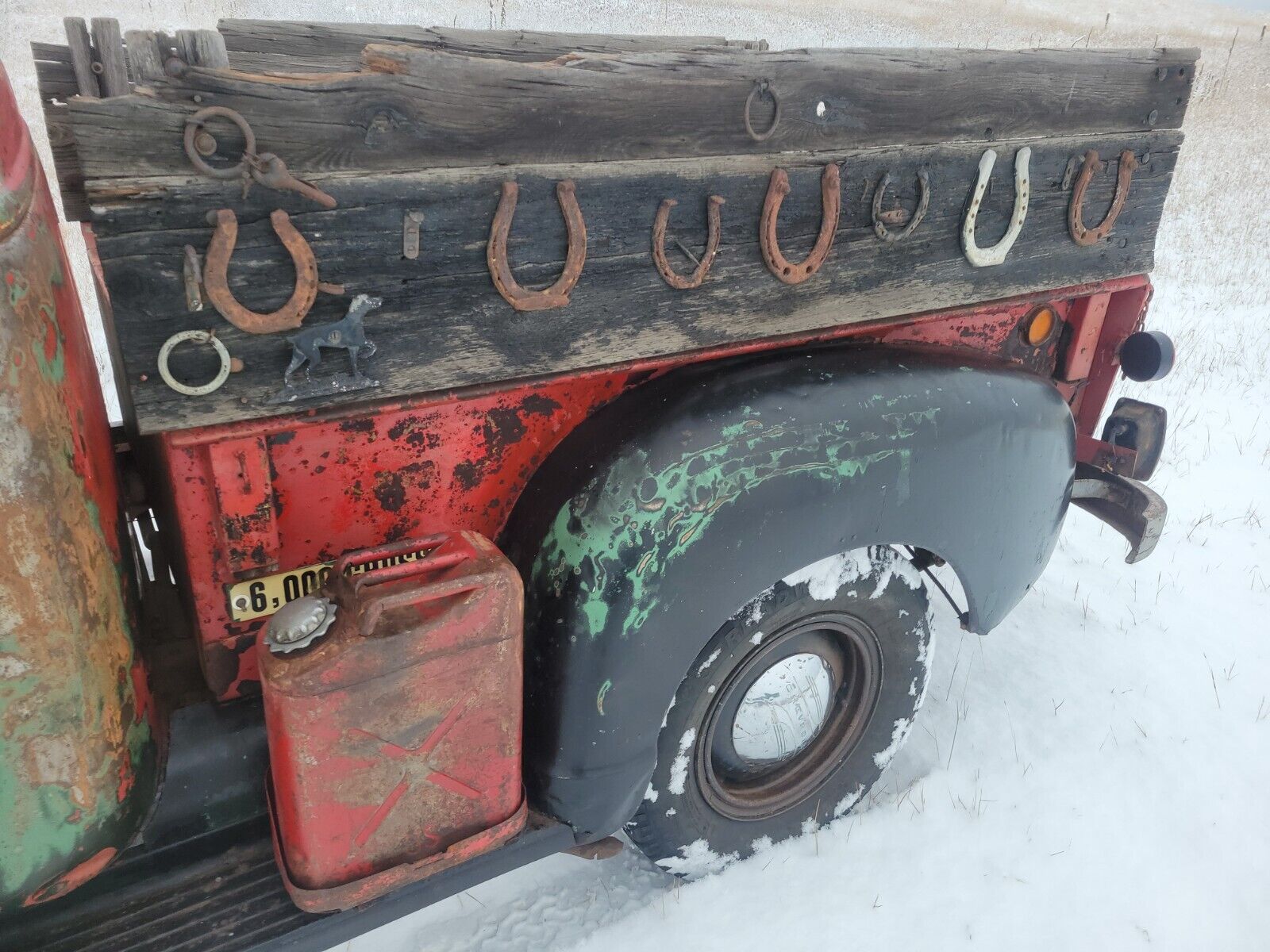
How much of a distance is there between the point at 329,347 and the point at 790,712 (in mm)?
1384

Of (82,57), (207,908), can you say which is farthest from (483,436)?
(82,57)

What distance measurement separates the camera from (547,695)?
61.6 inches

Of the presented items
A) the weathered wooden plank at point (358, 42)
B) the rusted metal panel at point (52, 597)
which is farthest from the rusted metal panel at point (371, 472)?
the weathered wooden plank at point (358, 42)

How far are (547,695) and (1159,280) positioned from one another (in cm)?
824

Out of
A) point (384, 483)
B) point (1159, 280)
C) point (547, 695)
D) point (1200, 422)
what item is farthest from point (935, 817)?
point (1159, 280)

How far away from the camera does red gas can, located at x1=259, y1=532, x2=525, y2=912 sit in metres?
1.25

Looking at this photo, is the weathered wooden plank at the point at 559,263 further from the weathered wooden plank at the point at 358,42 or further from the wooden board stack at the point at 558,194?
the weathered wooden plank at the point at 358,42

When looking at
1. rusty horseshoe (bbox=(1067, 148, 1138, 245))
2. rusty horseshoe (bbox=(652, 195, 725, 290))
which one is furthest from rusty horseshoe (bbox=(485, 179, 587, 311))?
rusty horseshoe (bbox=(1067, 148, 1138, 245))

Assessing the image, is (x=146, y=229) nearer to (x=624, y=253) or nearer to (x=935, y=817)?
(x=624, y=253)

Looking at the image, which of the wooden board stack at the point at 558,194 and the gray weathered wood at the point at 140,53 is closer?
the wooden board stack at the point at 558,194

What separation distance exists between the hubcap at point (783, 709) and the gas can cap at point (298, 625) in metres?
1.03

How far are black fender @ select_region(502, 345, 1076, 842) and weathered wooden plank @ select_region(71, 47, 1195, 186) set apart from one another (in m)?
0.45

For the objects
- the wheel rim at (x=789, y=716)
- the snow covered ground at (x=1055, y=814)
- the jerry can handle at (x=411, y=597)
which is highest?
the jerry can handle at (x=411, y=597)

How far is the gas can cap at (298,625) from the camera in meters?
1.24
